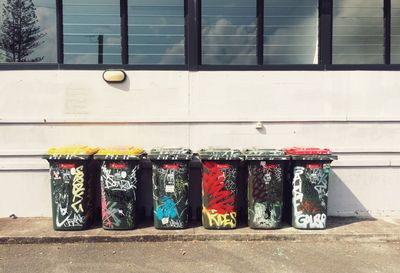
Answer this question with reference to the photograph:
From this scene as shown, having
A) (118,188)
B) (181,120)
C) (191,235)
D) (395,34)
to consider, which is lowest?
(191,235)

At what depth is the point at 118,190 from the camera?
5480 millimetres

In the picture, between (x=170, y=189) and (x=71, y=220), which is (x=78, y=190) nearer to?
(x=71, y=220)

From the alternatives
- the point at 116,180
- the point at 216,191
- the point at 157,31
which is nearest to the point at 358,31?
the point at 157,31

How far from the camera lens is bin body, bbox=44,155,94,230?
5480mm

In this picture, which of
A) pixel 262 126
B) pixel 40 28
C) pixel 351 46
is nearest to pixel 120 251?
pixel 262 126

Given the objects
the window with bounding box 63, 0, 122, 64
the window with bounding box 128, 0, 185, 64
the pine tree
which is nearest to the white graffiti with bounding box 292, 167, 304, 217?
the window with bounding box 128, 0, 185, 64

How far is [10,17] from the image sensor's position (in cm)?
642

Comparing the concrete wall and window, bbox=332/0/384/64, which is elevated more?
window, bbox=332/0/384/64

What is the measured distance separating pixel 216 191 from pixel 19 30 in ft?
13.8

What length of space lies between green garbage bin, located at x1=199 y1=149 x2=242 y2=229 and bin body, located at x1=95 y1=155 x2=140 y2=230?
3.34ft

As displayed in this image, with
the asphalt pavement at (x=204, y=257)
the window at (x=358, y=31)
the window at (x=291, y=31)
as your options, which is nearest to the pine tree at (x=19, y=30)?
the asphalt pavement at (x=204, y=257)

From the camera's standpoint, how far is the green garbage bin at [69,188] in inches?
216

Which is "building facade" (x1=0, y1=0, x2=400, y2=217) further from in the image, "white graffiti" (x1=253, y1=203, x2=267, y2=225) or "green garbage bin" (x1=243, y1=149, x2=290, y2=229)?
"white graffiti" (x1=253, y1=203, x2=267, y2=225)

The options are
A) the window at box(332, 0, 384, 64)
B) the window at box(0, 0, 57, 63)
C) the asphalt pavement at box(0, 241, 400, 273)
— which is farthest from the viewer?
the window at box(332, 0, 384, 64)
